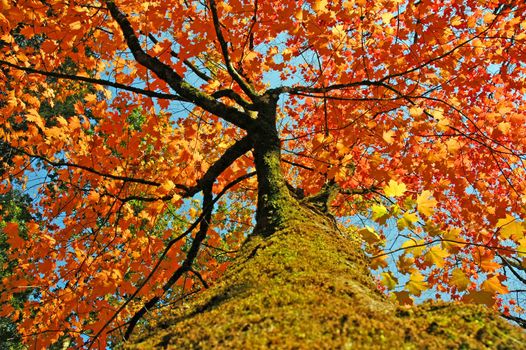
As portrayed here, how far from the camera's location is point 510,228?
6.05ft

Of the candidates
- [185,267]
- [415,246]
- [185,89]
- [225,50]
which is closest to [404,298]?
[415,246]

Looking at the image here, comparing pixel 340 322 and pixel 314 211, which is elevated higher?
pixel 314 211

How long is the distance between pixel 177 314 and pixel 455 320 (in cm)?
99

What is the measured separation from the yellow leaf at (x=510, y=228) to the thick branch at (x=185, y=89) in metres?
1.99

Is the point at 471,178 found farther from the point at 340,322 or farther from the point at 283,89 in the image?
the point at 340,322

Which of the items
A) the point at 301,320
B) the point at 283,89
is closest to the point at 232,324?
the point at 301,320

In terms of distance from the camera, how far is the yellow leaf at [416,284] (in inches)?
68.9

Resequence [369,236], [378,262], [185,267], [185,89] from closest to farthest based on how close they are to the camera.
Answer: [369,236] → [378,262] → [185,89] → [185,267]

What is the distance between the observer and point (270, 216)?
232 cm

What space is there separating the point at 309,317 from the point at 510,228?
147cm

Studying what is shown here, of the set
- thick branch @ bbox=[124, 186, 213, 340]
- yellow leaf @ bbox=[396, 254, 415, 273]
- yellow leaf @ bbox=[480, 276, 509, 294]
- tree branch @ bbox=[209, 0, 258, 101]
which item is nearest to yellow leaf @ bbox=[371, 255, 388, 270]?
yellow leaf @ bbox=[396, 254, 415, 273]

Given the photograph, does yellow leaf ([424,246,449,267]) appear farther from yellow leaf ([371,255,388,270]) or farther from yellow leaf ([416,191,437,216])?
yellow leaf ([371,255,388,270])

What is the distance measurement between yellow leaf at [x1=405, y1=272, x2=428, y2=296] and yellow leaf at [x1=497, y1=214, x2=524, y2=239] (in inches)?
19.8

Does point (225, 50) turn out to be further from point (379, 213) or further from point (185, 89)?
point (379, 213)
